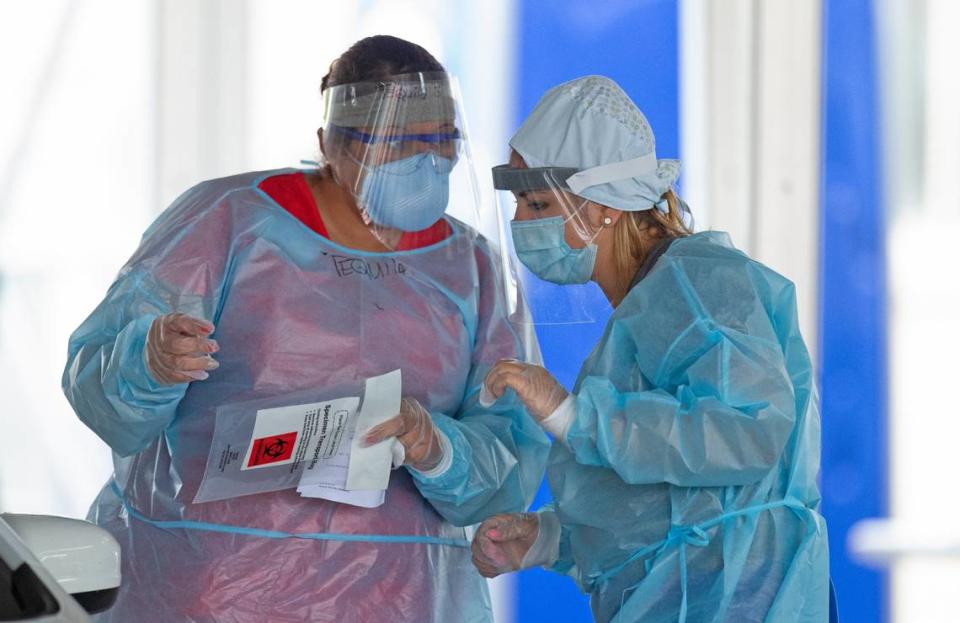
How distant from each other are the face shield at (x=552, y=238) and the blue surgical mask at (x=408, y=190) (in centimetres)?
10

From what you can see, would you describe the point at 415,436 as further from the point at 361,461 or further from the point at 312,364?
the point at 312,364

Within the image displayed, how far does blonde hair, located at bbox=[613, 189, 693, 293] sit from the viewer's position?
5.84 feet

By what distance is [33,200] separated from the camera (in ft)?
9.21

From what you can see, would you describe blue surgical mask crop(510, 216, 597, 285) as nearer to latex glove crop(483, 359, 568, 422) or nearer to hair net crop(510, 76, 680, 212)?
hair net crop(510, 76, 680, 212)

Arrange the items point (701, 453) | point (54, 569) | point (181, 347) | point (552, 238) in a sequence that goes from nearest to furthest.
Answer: point (54, 569), point (701, 453), point (181, 347), point (552, 238)

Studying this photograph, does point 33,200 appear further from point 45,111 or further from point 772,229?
point 772,229

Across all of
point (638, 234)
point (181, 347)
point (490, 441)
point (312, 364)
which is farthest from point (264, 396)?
point (638, 234)

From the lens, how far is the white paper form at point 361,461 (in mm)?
1782

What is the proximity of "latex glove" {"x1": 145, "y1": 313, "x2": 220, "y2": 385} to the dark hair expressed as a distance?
47 cm

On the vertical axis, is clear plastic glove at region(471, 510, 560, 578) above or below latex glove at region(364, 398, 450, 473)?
below

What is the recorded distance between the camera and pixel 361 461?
1.80 meters

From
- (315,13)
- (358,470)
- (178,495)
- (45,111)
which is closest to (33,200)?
(45,111)

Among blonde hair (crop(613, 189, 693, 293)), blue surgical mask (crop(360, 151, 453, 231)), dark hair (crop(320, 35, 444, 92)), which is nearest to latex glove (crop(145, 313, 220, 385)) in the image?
blue surgical mask (crop(360, 151, 453, 231))

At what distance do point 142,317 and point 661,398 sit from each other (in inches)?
30.8
